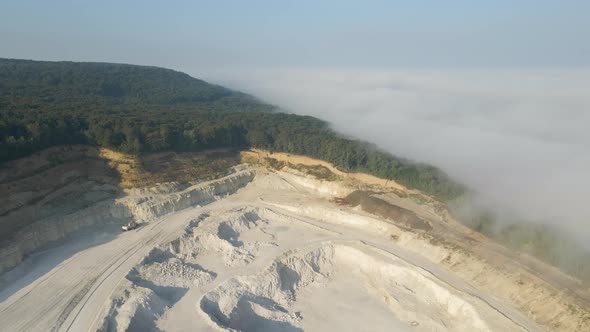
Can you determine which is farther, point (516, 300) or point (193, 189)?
point (193, 189)

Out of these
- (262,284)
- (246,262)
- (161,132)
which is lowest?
(262,284)

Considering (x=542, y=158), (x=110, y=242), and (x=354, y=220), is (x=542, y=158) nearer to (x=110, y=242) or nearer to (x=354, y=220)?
(x=354, y=220)

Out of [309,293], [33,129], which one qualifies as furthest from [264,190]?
[33,129]

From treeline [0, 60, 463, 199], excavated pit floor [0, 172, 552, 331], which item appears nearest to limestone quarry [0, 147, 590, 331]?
excavated pit floor [0, 172, 552, 331]

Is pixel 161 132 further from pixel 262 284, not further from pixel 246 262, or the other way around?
pixel 262 284

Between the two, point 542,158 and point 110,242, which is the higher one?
point 542,158

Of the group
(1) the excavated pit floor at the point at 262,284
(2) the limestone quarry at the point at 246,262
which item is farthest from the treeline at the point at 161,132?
(1) the excavated pit floor at the point at 262,284

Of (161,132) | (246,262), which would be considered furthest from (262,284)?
(161,132)

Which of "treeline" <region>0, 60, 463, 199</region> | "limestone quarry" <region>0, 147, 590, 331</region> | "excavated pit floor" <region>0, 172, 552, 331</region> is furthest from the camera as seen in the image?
"treeline" <region>0, 60, 463, 199</region>

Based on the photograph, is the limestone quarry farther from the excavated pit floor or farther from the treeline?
the treeline
